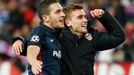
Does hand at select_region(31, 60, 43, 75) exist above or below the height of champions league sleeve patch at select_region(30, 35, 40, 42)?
below

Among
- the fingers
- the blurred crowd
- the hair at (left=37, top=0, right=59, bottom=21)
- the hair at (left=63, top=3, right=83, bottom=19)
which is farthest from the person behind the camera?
the blurred crowd

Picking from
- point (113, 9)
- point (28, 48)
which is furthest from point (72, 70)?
point (113, 9)

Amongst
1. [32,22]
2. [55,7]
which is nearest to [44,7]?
[55,7]

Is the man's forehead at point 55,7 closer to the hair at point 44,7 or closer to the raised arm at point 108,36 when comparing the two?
the hair at point 44,7

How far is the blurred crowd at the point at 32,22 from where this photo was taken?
1175 cm

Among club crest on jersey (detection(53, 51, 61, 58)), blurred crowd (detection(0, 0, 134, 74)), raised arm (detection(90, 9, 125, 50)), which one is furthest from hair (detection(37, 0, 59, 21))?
blurred crowd (detection(0, 0, 134, 74))

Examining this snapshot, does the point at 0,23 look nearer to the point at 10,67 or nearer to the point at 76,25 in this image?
the point at 10,67

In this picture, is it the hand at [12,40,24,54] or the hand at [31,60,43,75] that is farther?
the hand at [12,40,24,54]

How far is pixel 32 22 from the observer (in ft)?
45.6

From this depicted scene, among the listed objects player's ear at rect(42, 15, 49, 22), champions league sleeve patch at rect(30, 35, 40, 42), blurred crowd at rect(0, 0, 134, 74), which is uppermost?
player's ear at rect(42, 15, 49, 22)

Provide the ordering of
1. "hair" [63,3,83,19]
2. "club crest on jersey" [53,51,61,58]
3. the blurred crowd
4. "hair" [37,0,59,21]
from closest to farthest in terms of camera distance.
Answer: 1. "club crest on jersey" [53,51,61,58]
2. "hair" [37,0,59,21]
3. "hair" [63,3,83,19]
4. the blurred crowd

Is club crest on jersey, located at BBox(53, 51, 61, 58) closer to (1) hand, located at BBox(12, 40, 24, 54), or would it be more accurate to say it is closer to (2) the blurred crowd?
(1) hand, located at BBox(12, 40, 24, 54)

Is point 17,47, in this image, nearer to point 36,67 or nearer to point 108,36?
point 36,67

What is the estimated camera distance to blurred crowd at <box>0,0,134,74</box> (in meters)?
11.8
